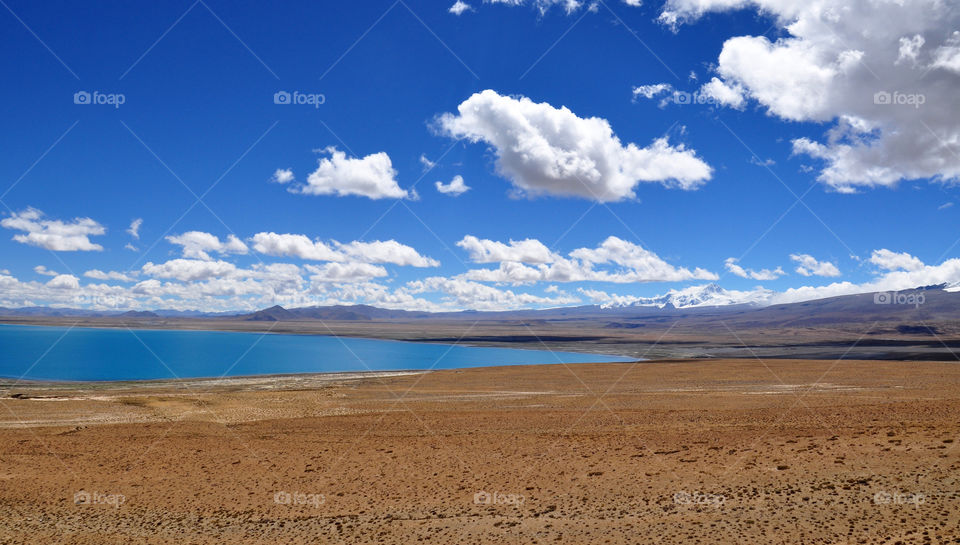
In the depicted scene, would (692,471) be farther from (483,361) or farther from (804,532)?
(483,361)

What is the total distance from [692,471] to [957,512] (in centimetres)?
564

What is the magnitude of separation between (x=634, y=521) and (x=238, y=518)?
977 centimetres

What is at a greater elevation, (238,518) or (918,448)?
(918,448)

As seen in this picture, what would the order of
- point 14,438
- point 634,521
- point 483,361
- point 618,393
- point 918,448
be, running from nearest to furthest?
point 634,521, point 918,448, point 14,438, point 618,393, point 483,361

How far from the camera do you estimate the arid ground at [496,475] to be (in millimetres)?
12539

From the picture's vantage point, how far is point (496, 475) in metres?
16.5

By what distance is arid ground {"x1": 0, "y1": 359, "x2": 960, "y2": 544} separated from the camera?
41.1ft

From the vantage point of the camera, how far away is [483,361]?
326 ft

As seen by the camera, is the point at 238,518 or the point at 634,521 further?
the point at 238,518

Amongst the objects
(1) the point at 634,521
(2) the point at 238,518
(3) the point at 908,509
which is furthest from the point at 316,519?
(3) the point at 908,509

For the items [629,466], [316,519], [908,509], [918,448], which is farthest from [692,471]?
[316,519]

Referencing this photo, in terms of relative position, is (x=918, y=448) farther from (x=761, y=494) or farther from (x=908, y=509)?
(x=761, y=494)

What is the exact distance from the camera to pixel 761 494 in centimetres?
1346

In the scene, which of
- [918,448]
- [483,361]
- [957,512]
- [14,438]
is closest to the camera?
[957,512]
